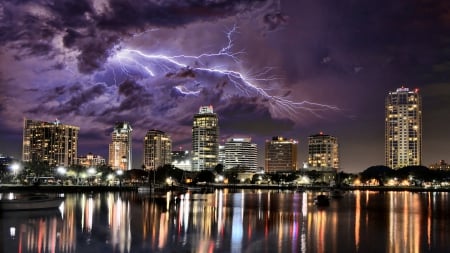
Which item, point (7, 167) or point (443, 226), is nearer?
point (443, 226)

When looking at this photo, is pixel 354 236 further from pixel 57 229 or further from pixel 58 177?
pixel 58 177

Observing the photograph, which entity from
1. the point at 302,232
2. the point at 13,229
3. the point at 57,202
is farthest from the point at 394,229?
the point at 57,202

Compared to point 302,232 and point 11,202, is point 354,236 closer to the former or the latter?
point 302,232

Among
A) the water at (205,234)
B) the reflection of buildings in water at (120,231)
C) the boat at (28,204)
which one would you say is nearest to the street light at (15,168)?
the boat at (28,204)

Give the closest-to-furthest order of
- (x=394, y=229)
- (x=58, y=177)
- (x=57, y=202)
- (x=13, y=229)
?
(x=13, y=229) → (x=394, y=229) → (x=57, y=202) → (x=58, y=177)

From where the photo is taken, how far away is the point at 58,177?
16525cm

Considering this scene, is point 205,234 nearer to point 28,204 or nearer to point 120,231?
point 120,231

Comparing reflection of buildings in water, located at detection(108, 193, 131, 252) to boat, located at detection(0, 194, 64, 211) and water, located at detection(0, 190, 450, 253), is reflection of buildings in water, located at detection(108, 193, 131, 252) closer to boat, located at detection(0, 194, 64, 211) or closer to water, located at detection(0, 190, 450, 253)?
water, located at detection(0, 190, 450, 253)

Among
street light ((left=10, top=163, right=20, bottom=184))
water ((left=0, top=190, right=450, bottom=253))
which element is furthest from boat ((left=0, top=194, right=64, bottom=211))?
street light ((left=10, top=163, right=20, bottom=184))

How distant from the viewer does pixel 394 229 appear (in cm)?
4881

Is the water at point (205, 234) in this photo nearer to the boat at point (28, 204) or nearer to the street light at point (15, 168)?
the boat at point (28, 204)

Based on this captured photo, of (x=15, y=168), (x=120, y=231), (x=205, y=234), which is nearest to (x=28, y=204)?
(x=120, y=231)

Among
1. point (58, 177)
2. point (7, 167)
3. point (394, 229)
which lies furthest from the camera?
point (58, 177)

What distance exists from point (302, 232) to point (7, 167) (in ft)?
441
